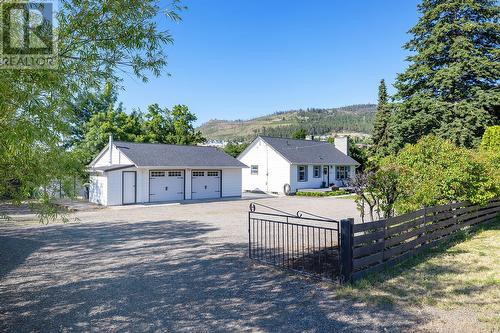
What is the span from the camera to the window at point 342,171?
115 feet

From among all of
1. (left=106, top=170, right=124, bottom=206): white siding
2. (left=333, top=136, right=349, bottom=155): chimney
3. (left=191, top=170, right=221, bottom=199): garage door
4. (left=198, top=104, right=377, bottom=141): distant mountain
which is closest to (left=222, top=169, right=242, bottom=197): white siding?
(left=191, top=170, right=221, bottom=199): garage door

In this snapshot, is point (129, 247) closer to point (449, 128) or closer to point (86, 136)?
point (449, 128)

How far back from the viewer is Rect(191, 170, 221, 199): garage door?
81.0ft

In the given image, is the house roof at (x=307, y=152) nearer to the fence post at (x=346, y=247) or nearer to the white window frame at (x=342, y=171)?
the white window frame at (x=342, y=171)

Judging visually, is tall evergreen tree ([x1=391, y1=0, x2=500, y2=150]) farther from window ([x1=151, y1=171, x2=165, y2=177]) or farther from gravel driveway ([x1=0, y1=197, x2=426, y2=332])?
gravel driveway ([x1=0, y1=197, x2=426, y2=332])

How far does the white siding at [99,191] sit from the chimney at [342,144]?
976 inches

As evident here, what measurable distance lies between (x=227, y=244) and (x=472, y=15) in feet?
74.7

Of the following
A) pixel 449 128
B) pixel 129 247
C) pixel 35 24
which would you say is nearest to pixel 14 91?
pixel 35 24

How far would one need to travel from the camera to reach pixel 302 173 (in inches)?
1224

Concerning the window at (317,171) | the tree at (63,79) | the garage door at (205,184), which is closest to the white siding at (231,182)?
the garage door at (205,184)

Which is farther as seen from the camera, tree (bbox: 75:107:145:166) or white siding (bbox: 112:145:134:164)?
tree (bbox: 75:107:145:166)

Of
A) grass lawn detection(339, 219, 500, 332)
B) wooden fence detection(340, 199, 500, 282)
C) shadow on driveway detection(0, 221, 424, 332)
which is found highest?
wooden fence detection(340, 199, 500, 282)

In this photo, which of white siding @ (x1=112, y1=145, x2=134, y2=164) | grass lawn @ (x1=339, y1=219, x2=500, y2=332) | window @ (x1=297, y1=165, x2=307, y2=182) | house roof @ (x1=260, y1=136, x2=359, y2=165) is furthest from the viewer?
house roof @ (x1=260, y1=136, x2=359, y2=165)

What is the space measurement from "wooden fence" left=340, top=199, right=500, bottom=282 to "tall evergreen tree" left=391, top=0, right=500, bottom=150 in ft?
43.6
